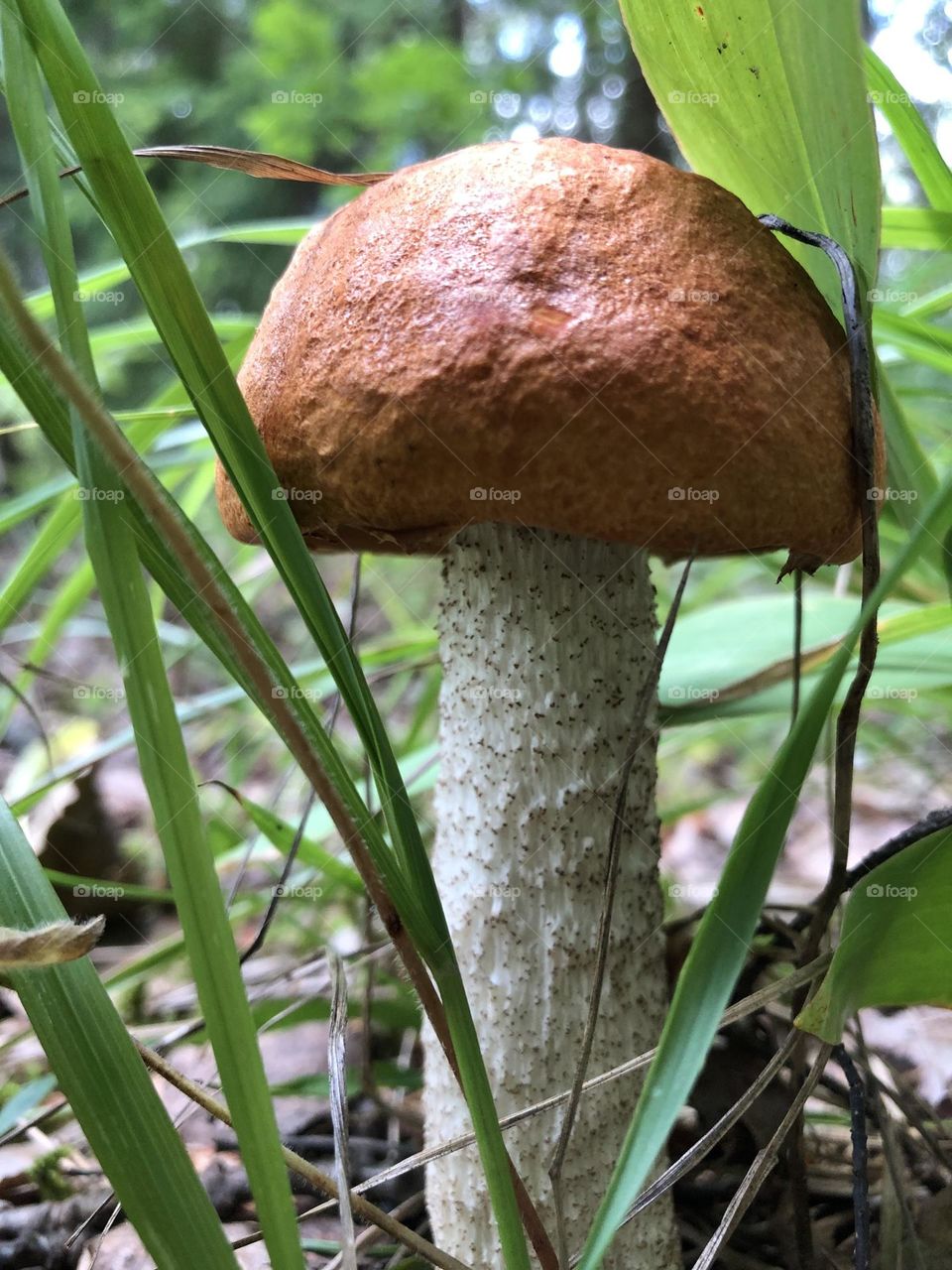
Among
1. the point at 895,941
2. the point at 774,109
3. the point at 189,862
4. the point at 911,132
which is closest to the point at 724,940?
the point at 895,941

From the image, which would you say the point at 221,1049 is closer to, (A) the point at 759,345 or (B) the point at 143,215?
(B) the point at 143,215

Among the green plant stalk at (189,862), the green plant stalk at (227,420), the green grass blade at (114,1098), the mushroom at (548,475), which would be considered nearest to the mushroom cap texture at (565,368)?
the mushroom at (548,475)

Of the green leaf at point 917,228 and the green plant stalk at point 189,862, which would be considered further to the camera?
the green leaf at point 917,228

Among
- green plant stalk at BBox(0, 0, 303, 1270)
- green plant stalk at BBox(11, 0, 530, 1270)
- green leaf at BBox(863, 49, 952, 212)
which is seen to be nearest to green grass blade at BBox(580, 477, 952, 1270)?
green plant stalk at BBox(11, 0, 530, 1270)

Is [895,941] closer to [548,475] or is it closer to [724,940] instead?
[724,940]

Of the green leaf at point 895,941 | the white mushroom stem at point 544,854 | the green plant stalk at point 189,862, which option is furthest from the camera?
the white mushroom stem at point 544,854

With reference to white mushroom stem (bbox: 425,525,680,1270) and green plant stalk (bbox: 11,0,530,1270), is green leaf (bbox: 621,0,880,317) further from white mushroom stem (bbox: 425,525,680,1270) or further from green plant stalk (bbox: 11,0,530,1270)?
green plant stalk (bbox: 11,0,530,1270)

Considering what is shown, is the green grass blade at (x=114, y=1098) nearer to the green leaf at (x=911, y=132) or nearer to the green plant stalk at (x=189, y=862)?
the green plant stalk at (x=189, y=862)
